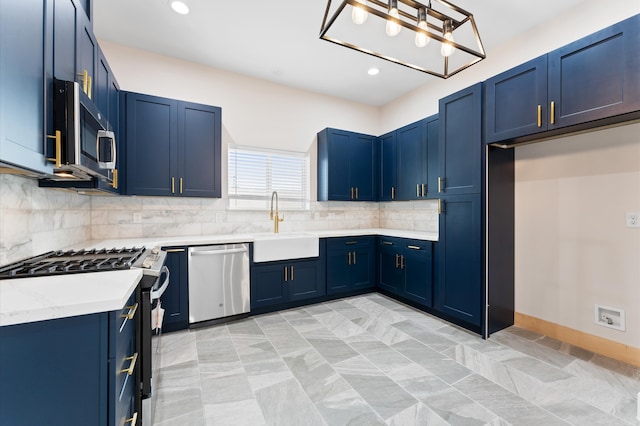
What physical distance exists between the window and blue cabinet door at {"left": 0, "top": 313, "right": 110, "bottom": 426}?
9.16 ft

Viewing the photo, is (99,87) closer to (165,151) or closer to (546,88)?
(165,151)

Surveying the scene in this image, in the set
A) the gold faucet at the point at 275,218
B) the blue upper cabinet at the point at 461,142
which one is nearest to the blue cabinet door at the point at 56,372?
the gold faucet at the point at 275,218

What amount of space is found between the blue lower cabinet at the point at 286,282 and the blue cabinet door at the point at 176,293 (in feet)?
2.34

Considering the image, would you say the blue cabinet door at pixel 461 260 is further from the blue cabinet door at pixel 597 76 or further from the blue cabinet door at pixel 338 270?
the blue cabinet door at pixel 338 270

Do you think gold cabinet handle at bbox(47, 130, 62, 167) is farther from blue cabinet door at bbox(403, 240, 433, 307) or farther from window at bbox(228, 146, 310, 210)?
blue cabinet door at bbox(403, 240, 433, 307)

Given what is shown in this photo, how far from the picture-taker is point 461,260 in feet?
9.56

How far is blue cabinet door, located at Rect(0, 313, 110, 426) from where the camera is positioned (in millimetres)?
901

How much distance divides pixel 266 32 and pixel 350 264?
2979 millimetres

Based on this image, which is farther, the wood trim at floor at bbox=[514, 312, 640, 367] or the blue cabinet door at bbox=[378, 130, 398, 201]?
the blue cabinet door at bbox=[378, 130, 398, 201]

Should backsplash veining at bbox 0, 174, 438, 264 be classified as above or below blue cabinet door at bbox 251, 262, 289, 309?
above

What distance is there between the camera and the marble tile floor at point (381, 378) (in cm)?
169

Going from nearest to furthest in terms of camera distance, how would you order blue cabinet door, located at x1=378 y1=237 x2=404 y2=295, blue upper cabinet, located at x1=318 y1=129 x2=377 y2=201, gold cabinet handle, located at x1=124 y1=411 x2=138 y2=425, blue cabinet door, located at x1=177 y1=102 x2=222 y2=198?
gold cabinet handle, located at x1=124 y1=411 x2=138 y2=425
blue cabinet door, located at x1=177 y1=102 x2=222 y2=198
blue cabinet door, located at x1=378 y1=237 x2=404 y2=295
blue upper cabinet, located at x1=318 y1=129 x2=377 y2=201

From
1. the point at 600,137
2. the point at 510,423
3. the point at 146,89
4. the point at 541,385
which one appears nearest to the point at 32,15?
the point at 146,89

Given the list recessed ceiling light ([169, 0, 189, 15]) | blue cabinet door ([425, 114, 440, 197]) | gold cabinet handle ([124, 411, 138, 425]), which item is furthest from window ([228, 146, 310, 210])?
gold cabinet handle ([124, 411, 138, 425])
